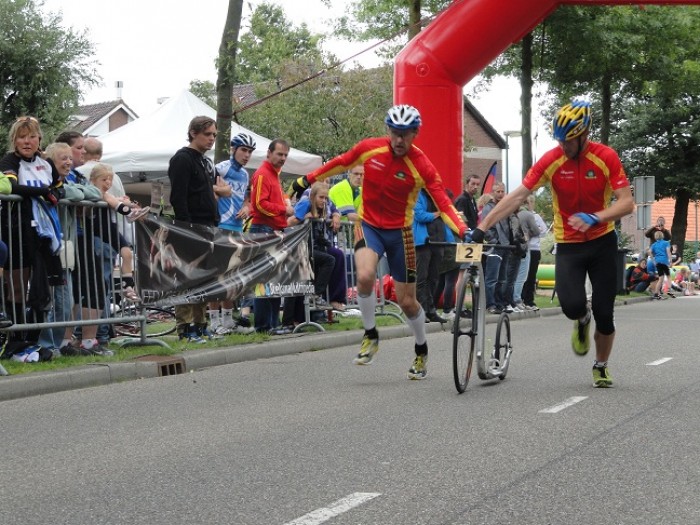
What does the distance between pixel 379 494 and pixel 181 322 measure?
7.14m

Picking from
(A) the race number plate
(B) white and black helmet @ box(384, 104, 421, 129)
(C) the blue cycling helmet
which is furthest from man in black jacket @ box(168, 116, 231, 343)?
(C) the blue cycling helmet

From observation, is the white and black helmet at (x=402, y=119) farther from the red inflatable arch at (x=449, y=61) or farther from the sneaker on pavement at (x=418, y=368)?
the red inflatable arch at (x=449, y=61)

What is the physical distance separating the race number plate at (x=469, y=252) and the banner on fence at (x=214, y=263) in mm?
3970

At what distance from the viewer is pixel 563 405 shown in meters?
8.24

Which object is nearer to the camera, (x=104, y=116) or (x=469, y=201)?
(x=469, y=201)

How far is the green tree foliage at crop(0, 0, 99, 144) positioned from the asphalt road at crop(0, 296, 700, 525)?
103 feet

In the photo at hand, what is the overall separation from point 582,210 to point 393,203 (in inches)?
59.0

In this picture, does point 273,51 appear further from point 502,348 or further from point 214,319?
point 502,348

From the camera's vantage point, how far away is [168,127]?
19078 millimetres

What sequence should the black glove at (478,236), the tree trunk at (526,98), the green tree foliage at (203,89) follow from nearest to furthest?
1. the black glove at (478,236)
2. the tree trunk at (526,98)
3. the green tree foliage at (203,89)

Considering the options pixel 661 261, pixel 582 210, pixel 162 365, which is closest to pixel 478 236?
pixel 582 210

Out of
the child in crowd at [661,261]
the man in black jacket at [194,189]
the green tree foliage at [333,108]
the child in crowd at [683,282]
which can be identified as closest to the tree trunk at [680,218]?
the green tree foliage at [333,108]

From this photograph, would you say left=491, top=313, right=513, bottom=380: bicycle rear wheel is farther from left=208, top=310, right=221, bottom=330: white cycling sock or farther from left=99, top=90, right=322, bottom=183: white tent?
left=99, top=90, right=322, bottom=183: white tent

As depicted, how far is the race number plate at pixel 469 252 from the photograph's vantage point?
850 centimetres
